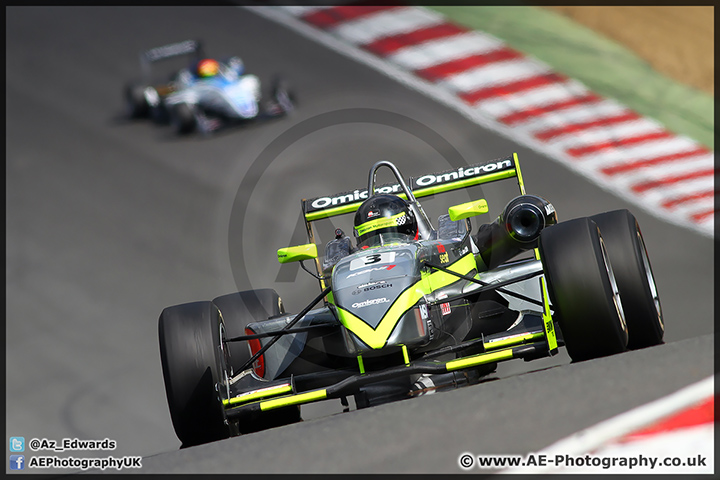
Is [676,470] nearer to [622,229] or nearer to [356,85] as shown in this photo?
[622,229]

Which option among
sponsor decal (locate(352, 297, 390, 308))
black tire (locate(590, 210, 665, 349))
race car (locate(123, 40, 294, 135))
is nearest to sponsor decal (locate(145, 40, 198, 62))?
race car (locate(123, 40, 294, 135))

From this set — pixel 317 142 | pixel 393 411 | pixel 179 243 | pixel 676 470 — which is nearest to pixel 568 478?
pixel 676 470

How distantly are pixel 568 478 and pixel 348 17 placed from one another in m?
14.2

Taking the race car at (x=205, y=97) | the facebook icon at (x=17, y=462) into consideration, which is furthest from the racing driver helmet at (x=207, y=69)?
the facebook icon at (x=17, y=462)

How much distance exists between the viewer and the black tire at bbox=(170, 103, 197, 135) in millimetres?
14711

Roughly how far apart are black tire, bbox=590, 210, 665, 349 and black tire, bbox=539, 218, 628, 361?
0.78 feet

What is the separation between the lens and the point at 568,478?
9.18 ft

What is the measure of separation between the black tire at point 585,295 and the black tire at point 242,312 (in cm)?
268

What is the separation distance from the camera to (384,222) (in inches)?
253

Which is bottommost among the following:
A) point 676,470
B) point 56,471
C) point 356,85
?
point 676,470

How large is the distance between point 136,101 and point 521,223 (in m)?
10.9

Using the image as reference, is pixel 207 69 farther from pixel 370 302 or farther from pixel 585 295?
pixel 585 295

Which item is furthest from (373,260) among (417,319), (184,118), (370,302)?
(184,118)

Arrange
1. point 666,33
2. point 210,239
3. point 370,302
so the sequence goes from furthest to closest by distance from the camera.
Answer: point 666,33, point 210,239, point 370,302
